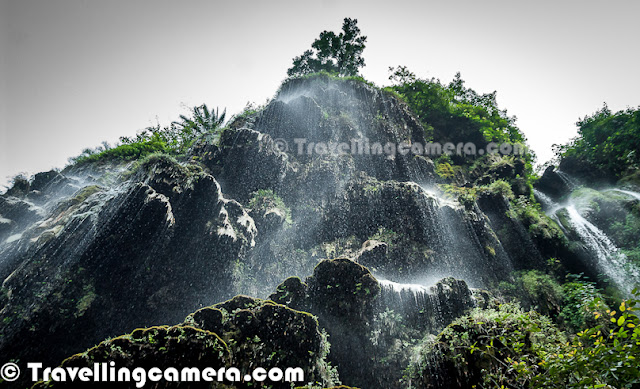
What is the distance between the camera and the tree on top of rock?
2700 centimetres

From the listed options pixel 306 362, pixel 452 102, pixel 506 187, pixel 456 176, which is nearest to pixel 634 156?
pixel 506 187

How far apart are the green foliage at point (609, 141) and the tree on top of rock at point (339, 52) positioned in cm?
2032

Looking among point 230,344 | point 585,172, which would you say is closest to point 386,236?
point 230,344

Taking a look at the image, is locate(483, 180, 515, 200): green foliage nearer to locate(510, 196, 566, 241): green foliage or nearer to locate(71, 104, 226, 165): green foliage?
locate(510, 196, 566, 241): green foliage

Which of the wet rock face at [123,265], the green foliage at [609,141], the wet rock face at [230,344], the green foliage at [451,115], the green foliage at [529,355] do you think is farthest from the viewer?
the green foliage at [451,115]

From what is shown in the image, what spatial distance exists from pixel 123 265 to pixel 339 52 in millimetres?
26502

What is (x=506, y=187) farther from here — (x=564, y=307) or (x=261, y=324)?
(x=261, y=324)

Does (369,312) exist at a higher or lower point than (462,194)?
lower

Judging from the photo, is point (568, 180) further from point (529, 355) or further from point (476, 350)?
point (476, 350)

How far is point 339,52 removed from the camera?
27.6 metres

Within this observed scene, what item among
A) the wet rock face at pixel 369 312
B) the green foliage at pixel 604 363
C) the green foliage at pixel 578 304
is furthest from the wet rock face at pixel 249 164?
the green foliage at pixel 578 304

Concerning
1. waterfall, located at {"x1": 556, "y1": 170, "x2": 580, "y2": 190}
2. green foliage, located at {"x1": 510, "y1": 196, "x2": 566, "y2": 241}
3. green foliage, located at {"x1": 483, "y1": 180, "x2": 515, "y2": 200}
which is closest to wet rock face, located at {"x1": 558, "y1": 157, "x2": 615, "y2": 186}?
waterfall, located at {"x1": 556, "y1": 170, "x2": 580, "y2": 190}

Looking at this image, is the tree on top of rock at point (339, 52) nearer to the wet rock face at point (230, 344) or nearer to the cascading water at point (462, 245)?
the cascading water at point (462, 245)

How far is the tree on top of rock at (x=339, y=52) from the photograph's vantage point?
27.0 meters
